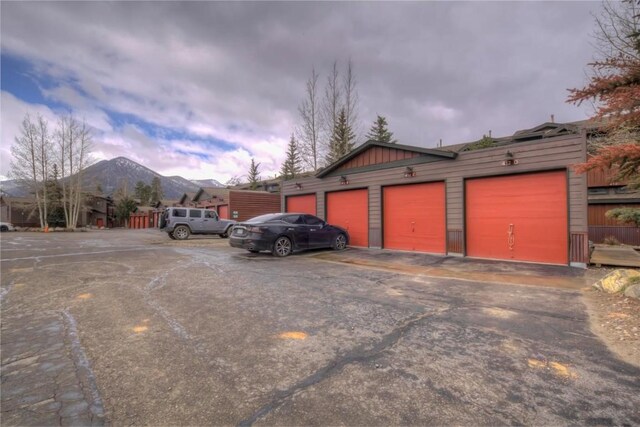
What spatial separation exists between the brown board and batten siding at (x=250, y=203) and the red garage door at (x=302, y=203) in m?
8.45

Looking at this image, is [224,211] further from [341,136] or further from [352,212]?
[352,212]

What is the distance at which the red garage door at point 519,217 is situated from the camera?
7926mm

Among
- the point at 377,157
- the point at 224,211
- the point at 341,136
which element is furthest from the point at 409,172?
the point at 224,211

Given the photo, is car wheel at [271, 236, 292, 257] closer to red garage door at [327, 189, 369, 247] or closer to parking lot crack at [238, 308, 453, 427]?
red garage door at [327, 189, 369, 247]

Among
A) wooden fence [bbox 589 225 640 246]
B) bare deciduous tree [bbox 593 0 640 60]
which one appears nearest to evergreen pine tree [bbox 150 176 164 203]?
wooden fence [bbox 589 225 640 246]

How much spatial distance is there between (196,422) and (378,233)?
407 inches

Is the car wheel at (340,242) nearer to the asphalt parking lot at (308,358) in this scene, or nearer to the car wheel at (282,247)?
the car wheel at (282,247)

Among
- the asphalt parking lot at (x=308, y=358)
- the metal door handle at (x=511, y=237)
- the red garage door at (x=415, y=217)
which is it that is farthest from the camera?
the red garage door at (x=415, y=217)

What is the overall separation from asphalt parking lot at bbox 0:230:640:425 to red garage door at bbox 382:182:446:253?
4.78m

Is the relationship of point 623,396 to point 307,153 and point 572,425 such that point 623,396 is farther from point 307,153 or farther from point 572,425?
point 307,153

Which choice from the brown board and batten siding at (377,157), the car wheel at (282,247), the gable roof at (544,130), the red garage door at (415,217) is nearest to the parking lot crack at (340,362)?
the car wheel at (282,247)

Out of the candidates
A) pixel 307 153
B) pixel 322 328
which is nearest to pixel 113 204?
pixel 307 153

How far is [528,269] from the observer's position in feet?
24.4

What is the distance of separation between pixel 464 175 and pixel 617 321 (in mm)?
6251
